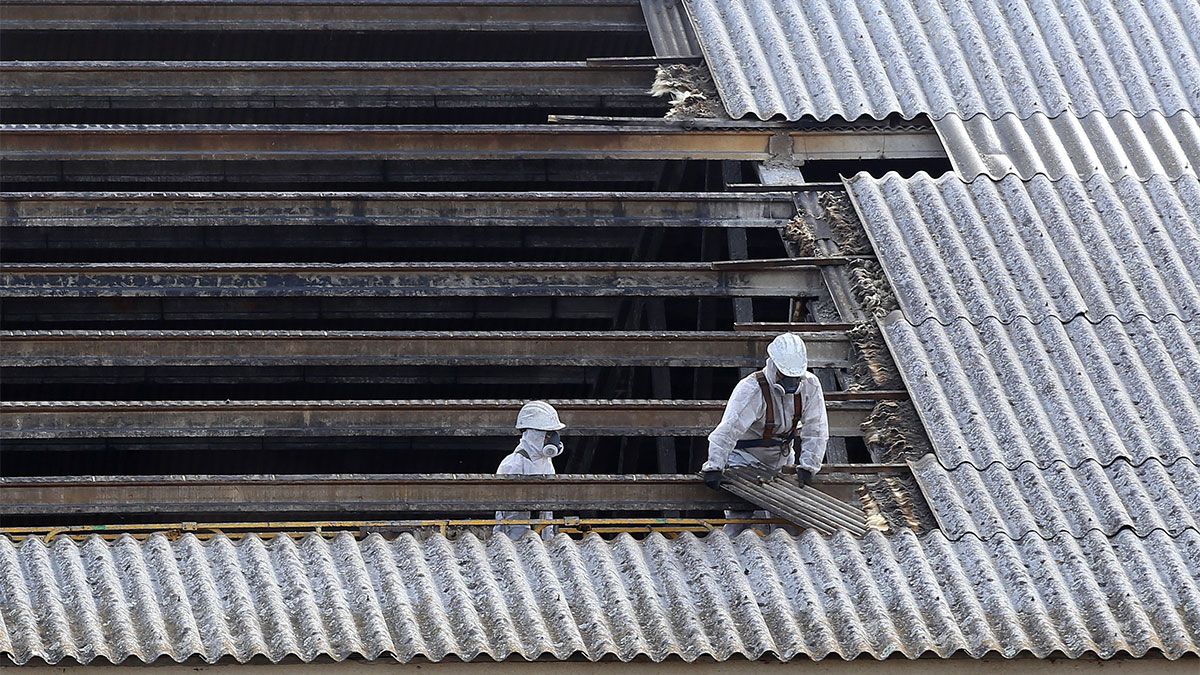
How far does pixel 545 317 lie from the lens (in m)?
13.2

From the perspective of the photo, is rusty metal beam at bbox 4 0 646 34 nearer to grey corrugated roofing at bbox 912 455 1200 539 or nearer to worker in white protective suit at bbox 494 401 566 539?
worker in white protective suit at bbox 494 401 566 539

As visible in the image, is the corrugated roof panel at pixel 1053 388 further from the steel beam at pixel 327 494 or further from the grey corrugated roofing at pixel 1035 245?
the steel beam at pixel 327 494

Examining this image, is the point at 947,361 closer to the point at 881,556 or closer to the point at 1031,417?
the point at 1031,417

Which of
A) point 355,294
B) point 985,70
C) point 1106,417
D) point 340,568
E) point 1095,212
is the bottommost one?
point 340,568

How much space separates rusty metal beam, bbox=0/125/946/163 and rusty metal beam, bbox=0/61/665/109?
1.03m

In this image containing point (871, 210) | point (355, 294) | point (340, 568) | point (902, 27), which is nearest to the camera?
point (340, 568)

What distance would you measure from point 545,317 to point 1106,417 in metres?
4.32

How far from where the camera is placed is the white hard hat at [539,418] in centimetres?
1025

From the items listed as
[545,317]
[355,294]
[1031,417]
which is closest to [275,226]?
[355,294]

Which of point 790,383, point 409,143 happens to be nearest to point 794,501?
point 790,383

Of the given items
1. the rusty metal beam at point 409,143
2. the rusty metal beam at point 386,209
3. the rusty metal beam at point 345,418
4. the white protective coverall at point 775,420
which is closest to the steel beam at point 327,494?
the white protective coverall at point 775,420

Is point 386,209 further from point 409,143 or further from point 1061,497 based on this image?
point 1061,497

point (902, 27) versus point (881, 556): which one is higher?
point (902, 27)

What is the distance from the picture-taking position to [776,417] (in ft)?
33.2
